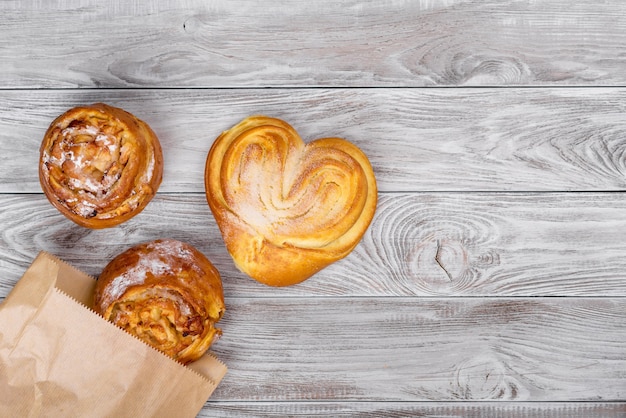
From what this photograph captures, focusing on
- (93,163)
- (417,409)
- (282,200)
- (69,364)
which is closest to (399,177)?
(282,200)

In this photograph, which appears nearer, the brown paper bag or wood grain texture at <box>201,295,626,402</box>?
the brown paper bag

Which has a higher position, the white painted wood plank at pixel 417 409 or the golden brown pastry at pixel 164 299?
the golden brown pastry at pixel 164 299

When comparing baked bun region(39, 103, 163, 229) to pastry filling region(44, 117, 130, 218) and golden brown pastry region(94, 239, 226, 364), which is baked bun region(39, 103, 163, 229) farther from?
golden brown pastry region(94, 239, 226, 364)

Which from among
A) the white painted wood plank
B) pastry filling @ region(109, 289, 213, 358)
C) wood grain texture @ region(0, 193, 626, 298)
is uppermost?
wood grain texture @ region(0, 193, 626, 298)

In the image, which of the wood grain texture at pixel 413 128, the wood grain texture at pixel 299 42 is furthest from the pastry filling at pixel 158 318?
the wood grain texture at pixel 299 42

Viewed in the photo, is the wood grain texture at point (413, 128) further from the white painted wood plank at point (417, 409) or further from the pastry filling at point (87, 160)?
the white painted wood plank at point (417, 409)

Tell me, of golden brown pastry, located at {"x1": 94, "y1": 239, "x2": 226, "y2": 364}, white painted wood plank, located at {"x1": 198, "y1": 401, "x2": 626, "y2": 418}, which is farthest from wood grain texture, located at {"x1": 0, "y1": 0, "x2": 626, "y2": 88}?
white painted wood plank, located at {"x1": 198, "y1": 401, "x2": 626, "y2": 418}
